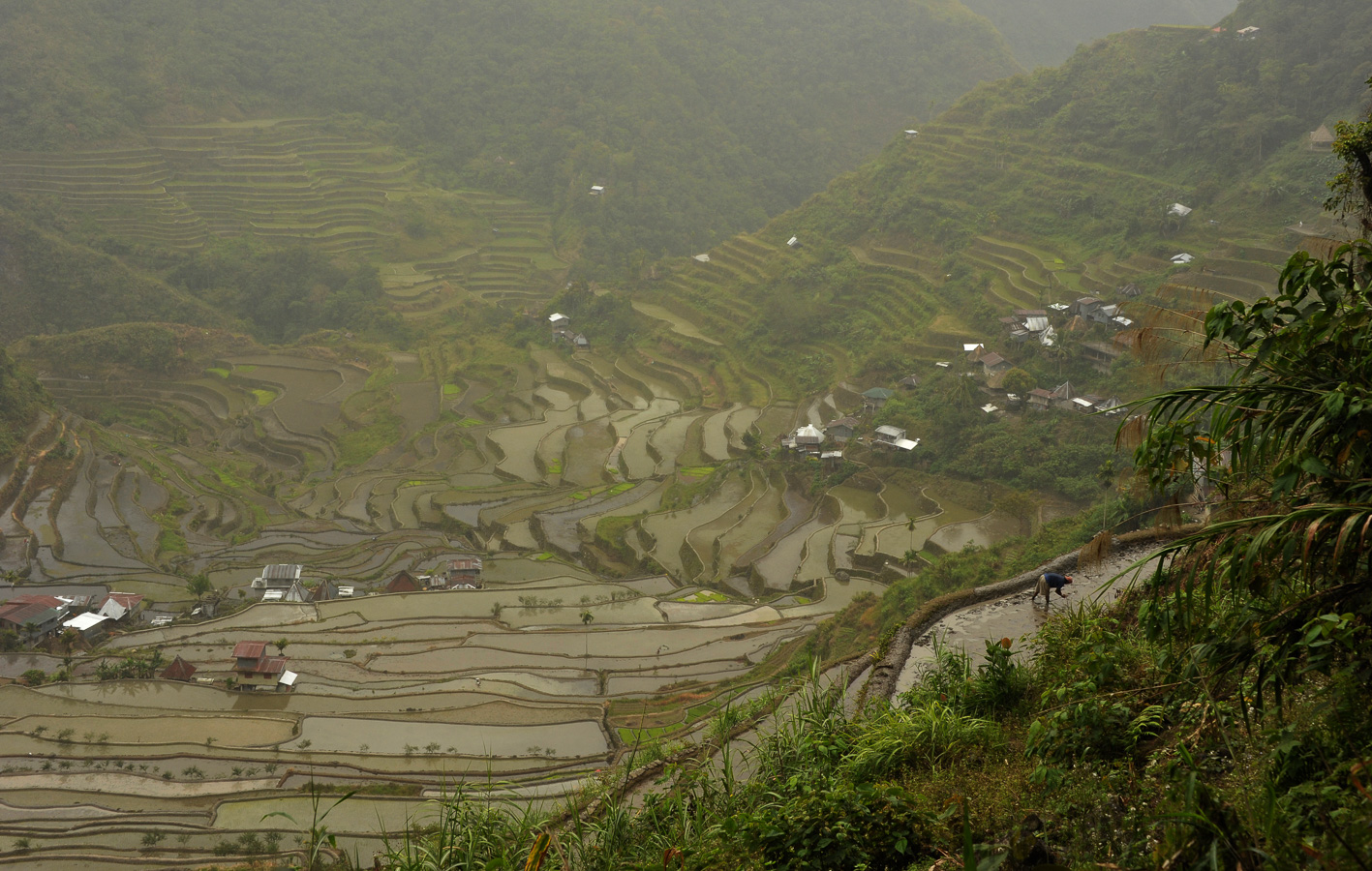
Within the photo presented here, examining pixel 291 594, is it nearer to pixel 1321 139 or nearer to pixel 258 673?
pixel 258 673

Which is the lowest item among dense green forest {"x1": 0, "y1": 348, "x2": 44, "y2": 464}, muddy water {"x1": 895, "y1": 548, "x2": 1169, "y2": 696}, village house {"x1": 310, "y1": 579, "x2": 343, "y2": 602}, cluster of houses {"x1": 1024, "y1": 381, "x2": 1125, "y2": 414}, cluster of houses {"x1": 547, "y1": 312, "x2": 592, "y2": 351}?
village house {"x1": 310, "y1": 579, "x2": 343, "y2": 602}

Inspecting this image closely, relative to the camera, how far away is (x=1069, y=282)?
21188 mm

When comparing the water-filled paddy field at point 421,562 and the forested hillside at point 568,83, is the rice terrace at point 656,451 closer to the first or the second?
the water-filled paddy field at point 421,562

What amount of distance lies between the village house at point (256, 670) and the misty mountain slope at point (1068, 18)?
61643 mm

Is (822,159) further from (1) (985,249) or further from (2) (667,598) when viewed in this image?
(2) (667,598)

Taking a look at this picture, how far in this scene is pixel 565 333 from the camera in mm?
29031

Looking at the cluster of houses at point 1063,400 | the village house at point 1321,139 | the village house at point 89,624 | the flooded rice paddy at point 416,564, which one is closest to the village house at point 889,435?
the flooded rice paddy at point 416,564

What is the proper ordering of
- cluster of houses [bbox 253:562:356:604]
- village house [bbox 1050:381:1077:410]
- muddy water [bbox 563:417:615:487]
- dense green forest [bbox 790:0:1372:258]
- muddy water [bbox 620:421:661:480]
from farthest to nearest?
dense green forest [bbox 790:0:1372:258] → muddy water [bbox 563:417:615:487] → muddy water [bbox 620:421:661:480] → village house [bbox 1050:381:1077:410] → cluster of houses [bbox 253:562:356:604]

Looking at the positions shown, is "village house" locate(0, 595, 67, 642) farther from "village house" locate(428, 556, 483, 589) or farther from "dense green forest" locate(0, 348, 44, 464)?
"dense green forest" locate(0, 348, 44, 464)

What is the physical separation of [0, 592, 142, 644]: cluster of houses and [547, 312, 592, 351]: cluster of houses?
628 inches

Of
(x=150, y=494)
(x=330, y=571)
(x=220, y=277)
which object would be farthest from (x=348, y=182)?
(x=330, y=571)

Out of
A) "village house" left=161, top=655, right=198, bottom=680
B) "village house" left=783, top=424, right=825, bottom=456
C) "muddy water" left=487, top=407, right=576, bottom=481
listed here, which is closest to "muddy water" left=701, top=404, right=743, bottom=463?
"village house" left=783, top=424, right=825, bottom=456

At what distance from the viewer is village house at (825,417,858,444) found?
64.3 ft

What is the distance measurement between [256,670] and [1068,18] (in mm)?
69268
